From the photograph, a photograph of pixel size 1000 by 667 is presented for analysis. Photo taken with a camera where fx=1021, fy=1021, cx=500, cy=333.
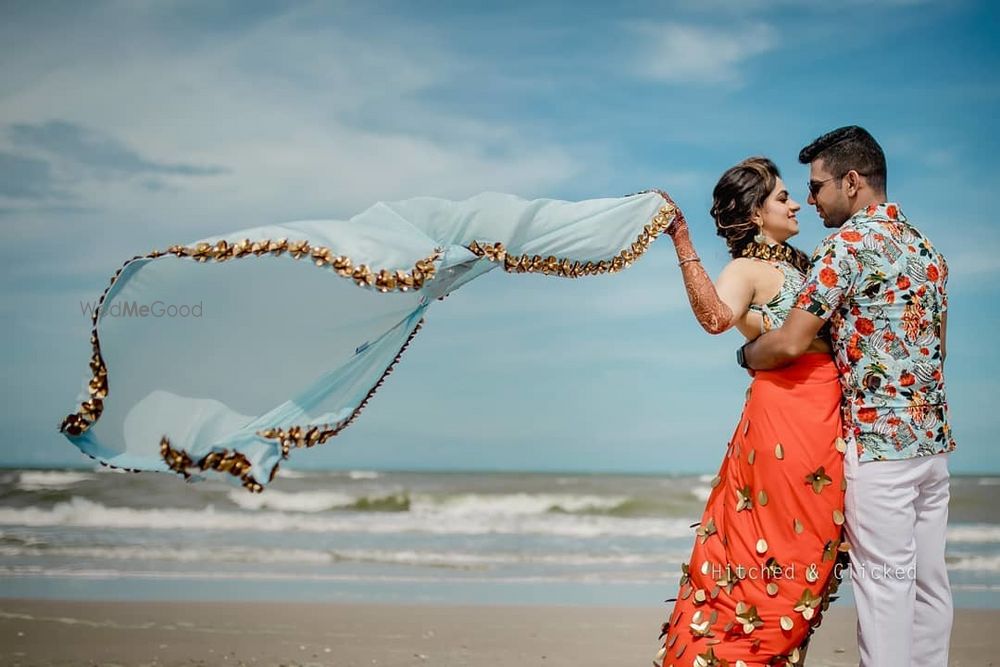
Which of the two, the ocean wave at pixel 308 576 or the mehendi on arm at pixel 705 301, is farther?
the ocean wave at pixel 308 576

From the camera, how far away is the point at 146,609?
725cm

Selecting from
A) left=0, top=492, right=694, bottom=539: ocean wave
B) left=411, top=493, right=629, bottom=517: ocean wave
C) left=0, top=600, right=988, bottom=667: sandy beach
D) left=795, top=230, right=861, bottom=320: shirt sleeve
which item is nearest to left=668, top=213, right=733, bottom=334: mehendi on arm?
left=795, top=230, right=861, bottom=320: shirt sleeve

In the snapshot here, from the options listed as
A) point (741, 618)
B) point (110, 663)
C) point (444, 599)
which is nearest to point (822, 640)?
point (444, 599)

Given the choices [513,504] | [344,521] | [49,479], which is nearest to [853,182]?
[344,521]

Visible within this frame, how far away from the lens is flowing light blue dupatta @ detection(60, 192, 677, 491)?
9.75ft

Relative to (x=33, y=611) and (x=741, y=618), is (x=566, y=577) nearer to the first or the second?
(x=33, y=611)

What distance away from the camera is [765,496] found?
123 inches

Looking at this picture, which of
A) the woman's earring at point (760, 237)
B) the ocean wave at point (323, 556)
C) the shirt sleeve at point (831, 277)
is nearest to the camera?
the shirt sleeve at point (831, 277)

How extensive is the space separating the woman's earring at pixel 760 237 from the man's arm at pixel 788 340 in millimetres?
368

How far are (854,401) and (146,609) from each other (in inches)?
228

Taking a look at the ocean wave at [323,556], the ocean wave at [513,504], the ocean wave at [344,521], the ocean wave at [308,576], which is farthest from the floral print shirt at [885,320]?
the ocean wave at [513,504]

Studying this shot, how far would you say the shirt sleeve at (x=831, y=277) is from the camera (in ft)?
9.55

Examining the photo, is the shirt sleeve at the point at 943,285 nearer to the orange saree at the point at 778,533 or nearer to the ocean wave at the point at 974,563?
the orange saree at the point at 778,533

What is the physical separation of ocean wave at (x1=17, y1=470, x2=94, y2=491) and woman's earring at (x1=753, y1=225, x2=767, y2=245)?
47.8ft
